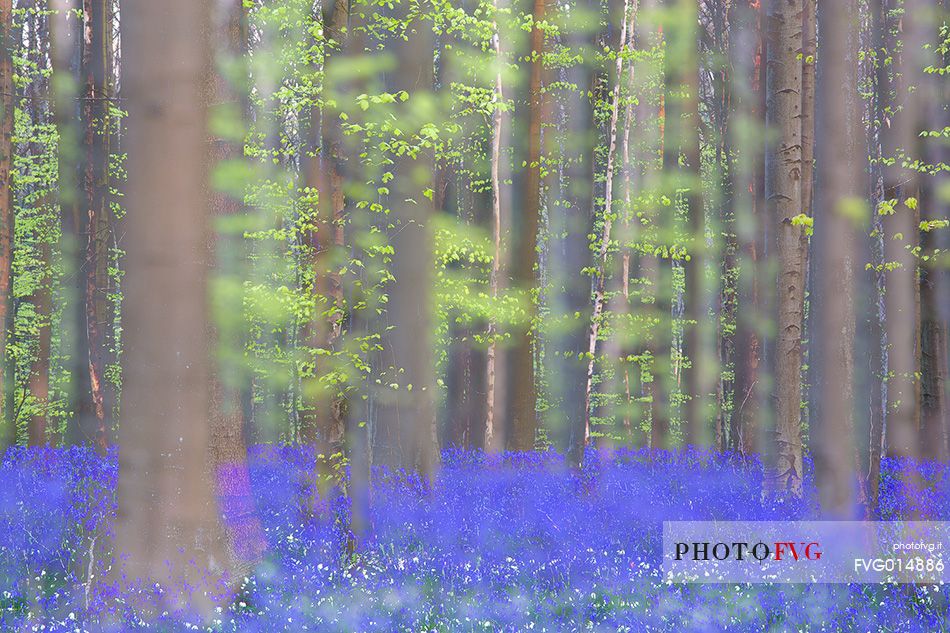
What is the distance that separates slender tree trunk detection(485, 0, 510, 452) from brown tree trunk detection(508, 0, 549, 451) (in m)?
0.45

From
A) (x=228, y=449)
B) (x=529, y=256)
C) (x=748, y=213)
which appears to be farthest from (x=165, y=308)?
(x=748, y=213)

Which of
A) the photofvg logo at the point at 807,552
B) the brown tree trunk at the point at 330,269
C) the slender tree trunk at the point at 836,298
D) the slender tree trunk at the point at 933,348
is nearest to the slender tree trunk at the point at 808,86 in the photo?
the slender tree trunk at the point at 836,298

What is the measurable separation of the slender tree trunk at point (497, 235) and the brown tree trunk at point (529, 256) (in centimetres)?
45

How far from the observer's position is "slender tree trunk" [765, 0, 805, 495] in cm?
881

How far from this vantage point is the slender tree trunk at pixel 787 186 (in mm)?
8812

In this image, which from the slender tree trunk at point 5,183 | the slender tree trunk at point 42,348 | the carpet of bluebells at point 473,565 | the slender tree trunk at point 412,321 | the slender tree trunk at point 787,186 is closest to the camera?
the carpet of bluebells at point 473,565

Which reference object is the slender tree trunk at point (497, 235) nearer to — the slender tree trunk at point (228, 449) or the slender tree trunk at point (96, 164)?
the slender tree trunk at point (96, 164)

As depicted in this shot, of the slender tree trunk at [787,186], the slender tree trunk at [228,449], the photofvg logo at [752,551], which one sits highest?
the slender tree trunk at [787,186]

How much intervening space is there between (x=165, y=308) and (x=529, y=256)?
384 inches

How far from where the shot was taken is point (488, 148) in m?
17.5

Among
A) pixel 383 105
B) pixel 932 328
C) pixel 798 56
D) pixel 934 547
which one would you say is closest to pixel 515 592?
pixel 934 547

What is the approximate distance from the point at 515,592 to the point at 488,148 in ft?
38.2

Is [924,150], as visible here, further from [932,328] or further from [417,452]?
[417,452]

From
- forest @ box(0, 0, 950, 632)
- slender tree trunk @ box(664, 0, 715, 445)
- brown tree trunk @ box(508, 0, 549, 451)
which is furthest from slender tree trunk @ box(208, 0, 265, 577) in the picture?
slender tree trunk @ box(664, 0, 715, 445)
